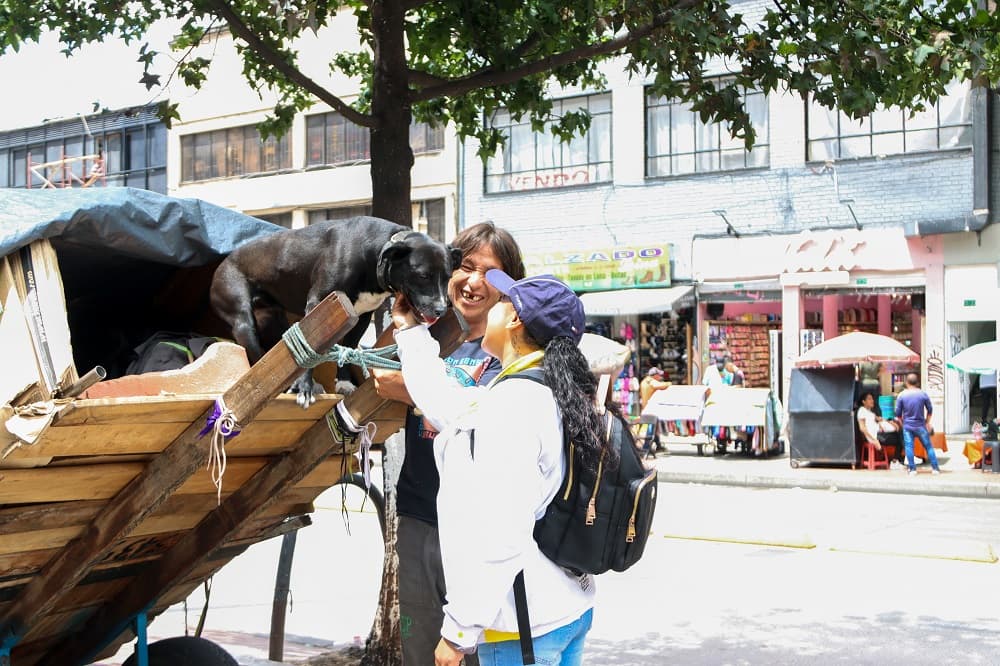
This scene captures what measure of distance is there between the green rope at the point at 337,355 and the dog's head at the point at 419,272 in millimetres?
162

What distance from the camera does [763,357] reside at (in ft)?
77.6

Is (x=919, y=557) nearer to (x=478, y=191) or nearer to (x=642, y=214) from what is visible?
(x=642, y=214)

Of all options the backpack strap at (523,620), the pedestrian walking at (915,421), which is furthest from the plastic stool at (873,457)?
the backpack strap at (523,620)

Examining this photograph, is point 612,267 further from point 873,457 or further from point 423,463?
point 423,463

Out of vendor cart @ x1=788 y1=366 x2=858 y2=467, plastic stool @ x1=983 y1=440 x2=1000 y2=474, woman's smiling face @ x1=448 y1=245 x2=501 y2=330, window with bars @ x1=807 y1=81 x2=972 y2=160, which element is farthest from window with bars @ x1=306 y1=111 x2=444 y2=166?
woman's smiling face @ x1=448 y1=245 x2=501 y2=330

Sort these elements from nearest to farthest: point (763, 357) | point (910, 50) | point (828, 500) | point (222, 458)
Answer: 1. point (222, 458)
2. point (910, 50)
3. point (828, 500)
4. point (763, 357)

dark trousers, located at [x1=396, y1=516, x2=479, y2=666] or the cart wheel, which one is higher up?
dark trousers, located at [x1=396, y1=516, x2=479, y2=666]

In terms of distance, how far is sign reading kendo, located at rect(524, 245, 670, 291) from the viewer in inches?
928

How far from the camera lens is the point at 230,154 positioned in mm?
30250

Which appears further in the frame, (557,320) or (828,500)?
(828,500)

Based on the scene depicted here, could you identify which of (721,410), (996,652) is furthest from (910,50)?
(721,410)

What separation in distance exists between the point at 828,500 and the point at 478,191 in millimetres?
13981

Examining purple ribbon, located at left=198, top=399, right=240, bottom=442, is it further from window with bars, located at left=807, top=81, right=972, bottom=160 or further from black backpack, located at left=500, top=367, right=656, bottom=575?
window with bars, located at left=807, top=81, right=972, bottom=160

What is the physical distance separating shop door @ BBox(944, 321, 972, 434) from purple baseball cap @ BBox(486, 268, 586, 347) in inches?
745
